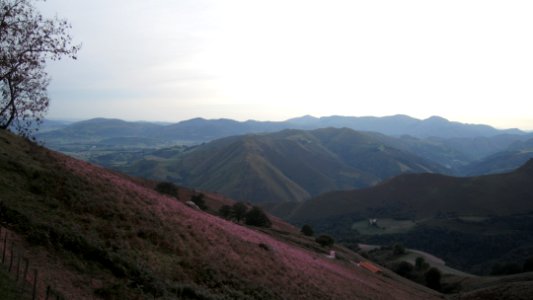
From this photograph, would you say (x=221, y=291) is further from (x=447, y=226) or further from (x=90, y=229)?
(x=447, y=226)

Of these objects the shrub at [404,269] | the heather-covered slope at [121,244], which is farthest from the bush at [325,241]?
the heather-covered slope at [121,244]

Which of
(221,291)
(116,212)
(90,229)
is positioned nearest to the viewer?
(90,229)

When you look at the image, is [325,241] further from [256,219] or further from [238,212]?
[238,212]

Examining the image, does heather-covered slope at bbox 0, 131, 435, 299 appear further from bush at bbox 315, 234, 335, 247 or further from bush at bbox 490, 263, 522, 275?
bush at bbox 490, 263, 522, 275

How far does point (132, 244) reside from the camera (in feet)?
66.9

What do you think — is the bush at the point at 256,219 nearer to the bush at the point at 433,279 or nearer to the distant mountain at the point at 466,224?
the bush at the point at 433,279

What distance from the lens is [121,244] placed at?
19609 mm

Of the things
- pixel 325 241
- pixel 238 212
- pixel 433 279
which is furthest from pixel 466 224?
pixel 238 212

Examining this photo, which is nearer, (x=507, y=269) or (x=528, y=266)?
(x=528, y=266)

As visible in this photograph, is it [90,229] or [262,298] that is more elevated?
[90,229]

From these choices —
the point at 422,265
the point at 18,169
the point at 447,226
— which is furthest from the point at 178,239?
the point at 447,226

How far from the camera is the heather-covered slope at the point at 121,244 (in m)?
16.1

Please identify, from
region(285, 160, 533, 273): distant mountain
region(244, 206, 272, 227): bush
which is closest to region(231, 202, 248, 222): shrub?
region(244, 206, 272, 227): bush

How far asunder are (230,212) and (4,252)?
66.8 m
